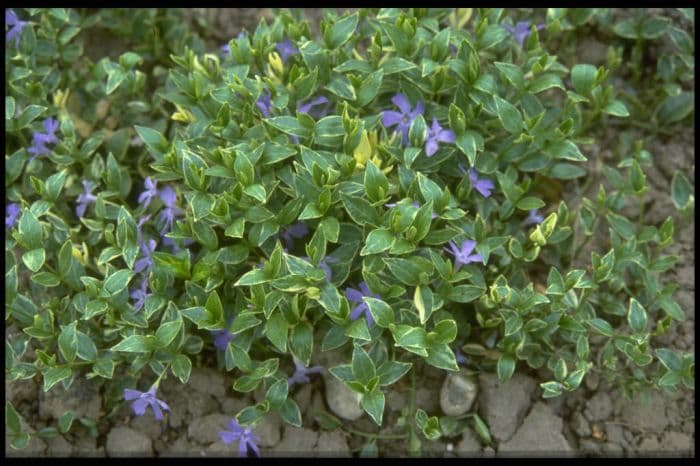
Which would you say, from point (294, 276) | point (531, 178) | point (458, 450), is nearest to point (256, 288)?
point (294, 276)

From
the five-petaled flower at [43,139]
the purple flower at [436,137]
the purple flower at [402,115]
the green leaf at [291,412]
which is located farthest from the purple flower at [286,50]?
the green leaf at [291,412]

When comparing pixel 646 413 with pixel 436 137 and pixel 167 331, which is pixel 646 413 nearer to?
pixel 436 137

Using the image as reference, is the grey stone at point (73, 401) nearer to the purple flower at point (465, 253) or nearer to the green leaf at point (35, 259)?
the green leaf at point (35, 259)

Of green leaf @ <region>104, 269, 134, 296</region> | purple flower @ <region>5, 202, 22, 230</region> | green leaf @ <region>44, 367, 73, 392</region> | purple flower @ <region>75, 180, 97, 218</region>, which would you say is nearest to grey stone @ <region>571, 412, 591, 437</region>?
green leaf @ <region>104, 269, 134, 296</region>

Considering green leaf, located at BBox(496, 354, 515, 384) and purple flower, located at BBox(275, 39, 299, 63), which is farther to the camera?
purple flower, located at BBox(275, 39, 299, 63)

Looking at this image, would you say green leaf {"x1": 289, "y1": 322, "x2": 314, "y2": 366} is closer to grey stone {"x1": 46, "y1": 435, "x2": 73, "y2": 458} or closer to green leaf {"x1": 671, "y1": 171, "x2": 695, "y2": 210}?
grey stone {"x1": 46, "y1": 435, "x2": 73, "y2": 458}

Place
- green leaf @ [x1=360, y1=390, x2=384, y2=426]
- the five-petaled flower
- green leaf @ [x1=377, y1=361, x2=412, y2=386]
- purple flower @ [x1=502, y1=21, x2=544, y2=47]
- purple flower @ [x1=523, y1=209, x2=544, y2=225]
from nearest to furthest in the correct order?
green leaf @ [x1=360, y1=390, x2=384, y2=426] < green leaf @ [x1=377, y1=361, x2=412, y2=386] < purple flower @ [x1=523, y1=209, x2=544, y2=225] < the five-petaled flower < purple flower @ [x1=502, y1=21, x2=544, y2=47]
